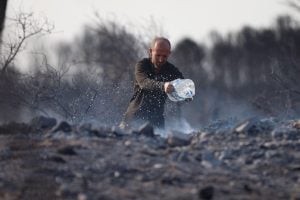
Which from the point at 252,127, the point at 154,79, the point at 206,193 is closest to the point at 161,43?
the point at 154,79

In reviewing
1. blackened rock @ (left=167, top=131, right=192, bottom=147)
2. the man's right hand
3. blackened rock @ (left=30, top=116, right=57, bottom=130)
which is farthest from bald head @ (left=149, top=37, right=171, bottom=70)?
blackened rock @ (left=167, top=131, right=192, bottom=147)

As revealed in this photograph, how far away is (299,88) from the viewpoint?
23.9 m

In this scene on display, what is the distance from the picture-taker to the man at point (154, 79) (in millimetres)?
7844

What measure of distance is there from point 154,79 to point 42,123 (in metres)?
1.69

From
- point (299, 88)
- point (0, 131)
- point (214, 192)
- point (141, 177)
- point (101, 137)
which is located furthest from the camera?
point (299, 88)

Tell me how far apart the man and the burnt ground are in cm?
156

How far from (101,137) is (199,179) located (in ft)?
5.00

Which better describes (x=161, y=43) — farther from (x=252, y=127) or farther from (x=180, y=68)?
(x=180, y=68)

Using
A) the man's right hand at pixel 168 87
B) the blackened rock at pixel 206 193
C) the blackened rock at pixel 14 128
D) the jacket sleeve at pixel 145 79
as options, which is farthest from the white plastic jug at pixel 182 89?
the blackened rock at pixel 206 193

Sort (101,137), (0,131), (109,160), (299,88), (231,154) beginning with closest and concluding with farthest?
(109,160) → (231,154) → (101,137) → (0,131) → (299,88)

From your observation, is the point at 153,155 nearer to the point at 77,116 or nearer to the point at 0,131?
the point at 0,131

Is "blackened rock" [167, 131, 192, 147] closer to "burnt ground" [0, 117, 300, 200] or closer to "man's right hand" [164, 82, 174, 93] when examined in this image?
"burnt ground" [0, 117, 300, 200]

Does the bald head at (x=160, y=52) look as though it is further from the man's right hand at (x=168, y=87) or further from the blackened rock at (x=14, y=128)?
the blackened rock at (x=14, y=128)

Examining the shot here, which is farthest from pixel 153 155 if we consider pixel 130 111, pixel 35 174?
pixel 130 111
